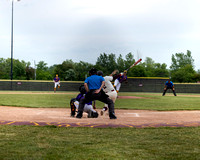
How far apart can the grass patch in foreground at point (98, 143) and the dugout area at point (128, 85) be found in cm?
3377

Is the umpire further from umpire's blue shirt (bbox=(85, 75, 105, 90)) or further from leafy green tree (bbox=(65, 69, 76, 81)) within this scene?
leafy green tree (bbox=(65, 69, 76, 81))

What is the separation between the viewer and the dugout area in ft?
128

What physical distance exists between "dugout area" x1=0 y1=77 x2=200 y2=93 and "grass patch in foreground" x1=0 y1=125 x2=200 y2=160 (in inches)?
1330

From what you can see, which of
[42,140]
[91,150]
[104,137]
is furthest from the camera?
[104,137]

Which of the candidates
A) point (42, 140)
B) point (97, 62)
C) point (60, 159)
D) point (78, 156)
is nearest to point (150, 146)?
point (78, 156)

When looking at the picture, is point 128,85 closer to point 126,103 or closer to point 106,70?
point 126,103

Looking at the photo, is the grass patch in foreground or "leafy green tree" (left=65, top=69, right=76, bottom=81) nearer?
the grass patch in foreground

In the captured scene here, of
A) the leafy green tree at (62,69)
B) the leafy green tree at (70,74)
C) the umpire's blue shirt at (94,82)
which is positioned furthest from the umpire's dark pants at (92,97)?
the leafy green tree at (62,69)

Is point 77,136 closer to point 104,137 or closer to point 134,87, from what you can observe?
point 104,137

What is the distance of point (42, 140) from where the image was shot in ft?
16.5

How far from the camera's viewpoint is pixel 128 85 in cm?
4144

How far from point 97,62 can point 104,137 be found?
9210 centimetres

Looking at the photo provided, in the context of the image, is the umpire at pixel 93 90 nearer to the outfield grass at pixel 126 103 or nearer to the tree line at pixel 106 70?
the outfield grass at pixel 126 103

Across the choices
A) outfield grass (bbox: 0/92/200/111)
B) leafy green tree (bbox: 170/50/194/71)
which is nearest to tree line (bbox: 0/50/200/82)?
leafy green tree (bbox: 170/50/194/71)
